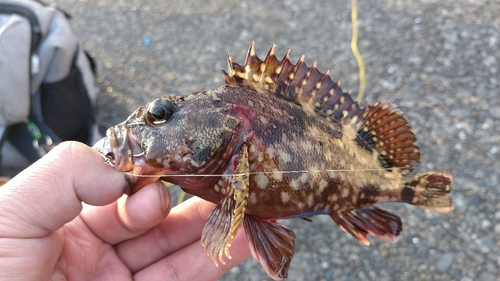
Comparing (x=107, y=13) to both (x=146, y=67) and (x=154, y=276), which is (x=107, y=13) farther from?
(x=154, y=276)

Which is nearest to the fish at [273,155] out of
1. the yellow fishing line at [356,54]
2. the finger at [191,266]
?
the finger at [191,266]

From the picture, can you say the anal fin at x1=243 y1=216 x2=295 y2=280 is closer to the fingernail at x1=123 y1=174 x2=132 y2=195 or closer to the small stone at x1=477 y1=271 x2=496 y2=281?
the fingernail at x1=123 y1=174 x2=132 y2=195

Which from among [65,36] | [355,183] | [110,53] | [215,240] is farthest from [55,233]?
[110,53]

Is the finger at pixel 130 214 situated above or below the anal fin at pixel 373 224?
below

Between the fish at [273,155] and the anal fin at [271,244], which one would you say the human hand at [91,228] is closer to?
the fish at [273,155]

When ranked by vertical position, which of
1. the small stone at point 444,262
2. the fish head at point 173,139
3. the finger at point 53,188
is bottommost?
the finger at point 53,188

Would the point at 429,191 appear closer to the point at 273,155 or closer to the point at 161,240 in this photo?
the point at 273,155
